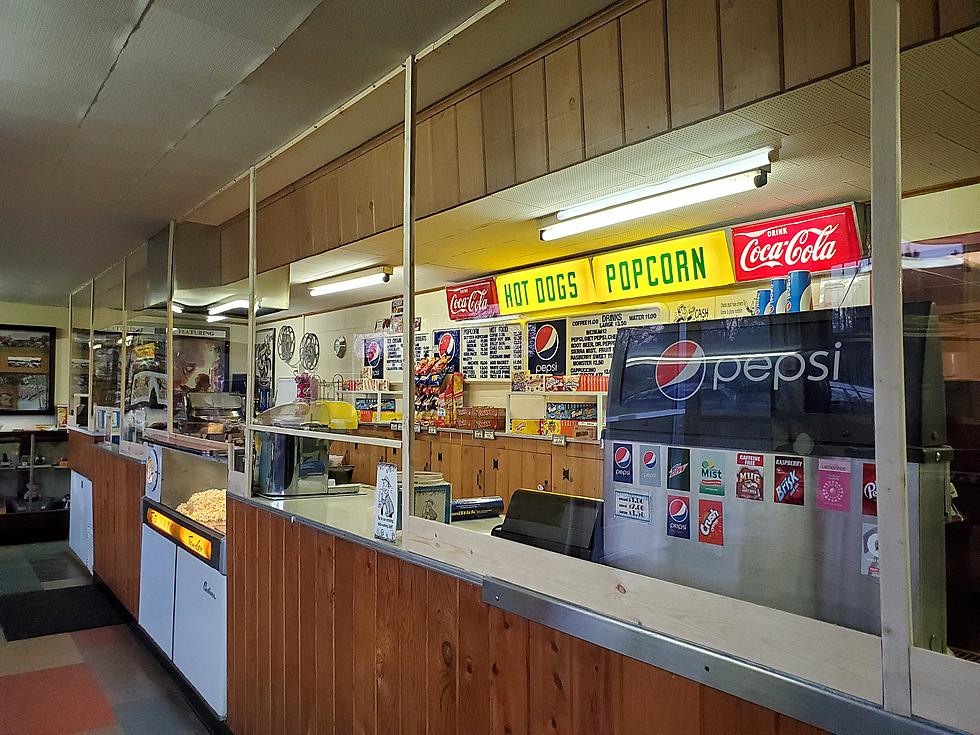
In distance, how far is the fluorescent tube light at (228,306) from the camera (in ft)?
11.5

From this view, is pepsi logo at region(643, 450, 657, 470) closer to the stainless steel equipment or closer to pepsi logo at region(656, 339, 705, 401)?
pepsi logo at region(656, 339, 705, 401)

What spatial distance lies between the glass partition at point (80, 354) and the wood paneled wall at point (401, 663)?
14.2 feet

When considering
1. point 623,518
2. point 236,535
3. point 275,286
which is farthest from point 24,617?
point 623,518

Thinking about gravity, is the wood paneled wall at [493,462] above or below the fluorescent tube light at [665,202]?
below

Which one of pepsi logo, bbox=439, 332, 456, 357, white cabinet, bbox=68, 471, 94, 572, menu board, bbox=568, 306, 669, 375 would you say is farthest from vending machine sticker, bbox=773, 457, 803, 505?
white cabinet, bbox=68, 471, 94, 572

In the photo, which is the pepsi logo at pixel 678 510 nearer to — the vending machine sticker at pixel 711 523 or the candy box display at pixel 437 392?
the vending machine sticker at pixel 711 523

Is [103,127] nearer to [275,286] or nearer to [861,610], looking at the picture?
[275,286]

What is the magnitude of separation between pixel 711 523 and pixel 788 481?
176 millimetres

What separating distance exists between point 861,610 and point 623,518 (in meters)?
0.52

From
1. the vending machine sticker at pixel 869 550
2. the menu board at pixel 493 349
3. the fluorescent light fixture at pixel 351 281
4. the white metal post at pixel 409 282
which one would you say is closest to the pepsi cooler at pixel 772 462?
the vending machine sticker at pixel 869 550

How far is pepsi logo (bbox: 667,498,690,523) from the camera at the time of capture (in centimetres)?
143

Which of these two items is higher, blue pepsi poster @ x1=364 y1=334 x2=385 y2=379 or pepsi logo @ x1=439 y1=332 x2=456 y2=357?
pepsi logo @ x1=439 y1=332 x2=456 y2=357

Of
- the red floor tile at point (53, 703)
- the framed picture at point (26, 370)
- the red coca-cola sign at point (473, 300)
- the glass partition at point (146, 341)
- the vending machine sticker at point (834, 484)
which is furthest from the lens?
the framed picture at point (26, 370)

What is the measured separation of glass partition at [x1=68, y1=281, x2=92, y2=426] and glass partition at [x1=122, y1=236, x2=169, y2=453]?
1.72 m
